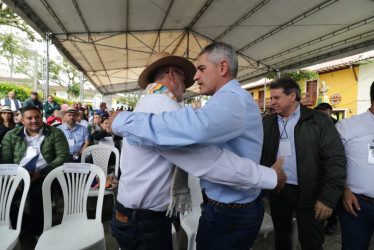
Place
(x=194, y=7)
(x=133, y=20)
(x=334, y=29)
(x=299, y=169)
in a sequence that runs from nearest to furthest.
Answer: (x=299, y=169)
(x=334, y=29)
(x=194, y=7)
(x=133, y=20)

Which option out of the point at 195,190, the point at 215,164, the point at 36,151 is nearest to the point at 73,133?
the point at 36,151

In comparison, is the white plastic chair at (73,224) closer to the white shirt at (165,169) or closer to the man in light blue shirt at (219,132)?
the white shirt at (165,169)

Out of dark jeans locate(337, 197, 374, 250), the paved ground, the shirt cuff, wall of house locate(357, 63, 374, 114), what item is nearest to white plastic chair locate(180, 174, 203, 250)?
the paved ground

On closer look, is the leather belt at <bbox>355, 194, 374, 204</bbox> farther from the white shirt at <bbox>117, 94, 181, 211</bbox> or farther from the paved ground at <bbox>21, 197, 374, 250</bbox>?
the white shirt at <bbox>117, 94, 181, 211</bbox>

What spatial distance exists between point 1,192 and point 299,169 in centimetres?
294

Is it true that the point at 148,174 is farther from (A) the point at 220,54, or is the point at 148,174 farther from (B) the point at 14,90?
(B) the point at 14,90

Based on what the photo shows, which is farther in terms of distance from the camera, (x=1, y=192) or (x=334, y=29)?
(x=334, y=29)

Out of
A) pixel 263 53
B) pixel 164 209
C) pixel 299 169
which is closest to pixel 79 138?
pixel 164 209

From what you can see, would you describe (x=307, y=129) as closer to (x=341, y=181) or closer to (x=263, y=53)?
(x=341, y=181)

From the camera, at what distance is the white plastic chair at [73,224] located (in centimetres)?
178

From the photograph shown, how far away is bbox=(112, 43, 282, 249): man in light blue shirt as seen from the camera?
68cm

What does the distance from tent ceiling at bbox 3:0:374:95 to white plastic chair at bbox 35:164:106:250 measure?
459 centimetres

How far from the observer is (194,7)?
5.68 m

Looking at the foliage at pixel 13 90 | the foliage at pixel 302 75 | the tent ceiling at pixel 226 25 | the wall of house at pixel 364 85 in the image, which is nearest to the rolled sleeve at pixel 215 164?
the tent ceiling at pixel 226 25
